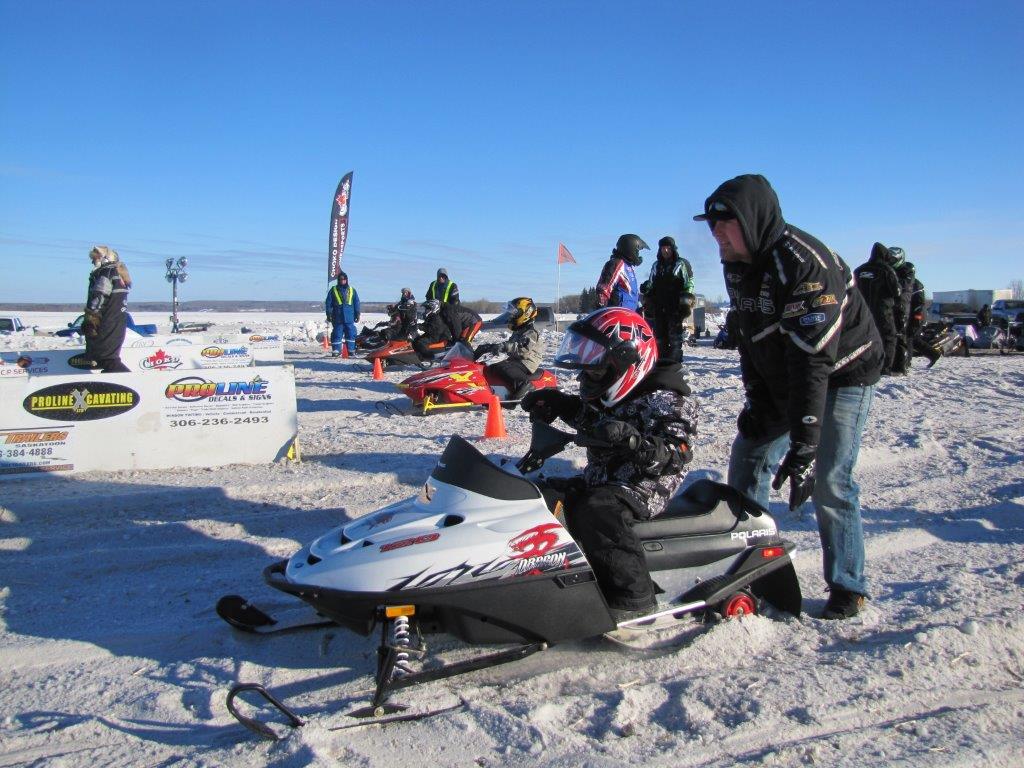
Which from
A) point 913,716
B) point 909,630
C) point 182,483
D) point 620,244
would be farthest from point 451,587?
point 620,244

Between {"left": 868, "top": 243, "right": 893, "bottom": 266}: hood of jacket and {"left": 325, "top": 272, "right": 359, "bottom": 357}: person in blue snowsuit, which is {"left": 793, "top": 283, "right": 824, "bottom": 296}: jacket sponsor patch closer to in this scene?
{"left": 868, "top": 243, "right": 893, "bottom": 266}: hood of jacket

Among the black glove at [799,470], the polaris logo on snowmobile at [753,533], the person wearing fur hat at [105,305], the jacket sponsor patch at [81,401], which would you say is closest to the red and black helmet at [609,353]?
the black glove at [799,470]

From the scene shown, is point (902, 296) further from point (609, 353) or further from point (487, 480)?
point (487, 480)

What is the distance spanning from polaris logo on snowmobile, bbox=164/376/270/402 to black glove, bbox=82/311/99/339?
3074mm

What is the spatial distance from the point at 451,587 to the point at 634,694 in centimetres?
81

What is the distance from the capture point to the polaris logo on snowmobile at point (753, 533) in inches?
145

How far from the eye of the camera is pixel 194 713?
2914 millimetres

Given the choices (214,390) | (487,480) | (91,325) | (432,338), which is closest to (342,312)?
(432,338)

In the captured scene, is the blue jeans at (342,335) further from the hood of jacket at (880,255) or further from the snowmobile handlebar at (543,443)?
the snowmobile handlebar at (543,443)

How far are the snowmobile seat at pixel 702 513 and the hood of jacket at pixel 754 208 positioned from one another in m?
1.16

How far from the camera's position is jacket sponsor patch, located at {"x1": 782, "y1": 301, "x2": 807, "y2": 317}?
335cm

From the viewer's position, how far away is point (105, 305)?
8.88 meters

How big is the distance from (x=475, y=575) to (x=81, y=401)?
15.7ft

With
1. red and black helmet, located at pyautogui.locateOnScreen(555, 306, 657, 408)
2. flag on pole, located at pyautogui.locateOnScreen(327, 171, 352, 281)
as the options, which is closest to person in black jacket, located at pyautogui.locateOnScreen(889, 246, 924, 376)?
red and black helmet, located at pyautogui.locateOnScreen(555, 306, 657, 408)
